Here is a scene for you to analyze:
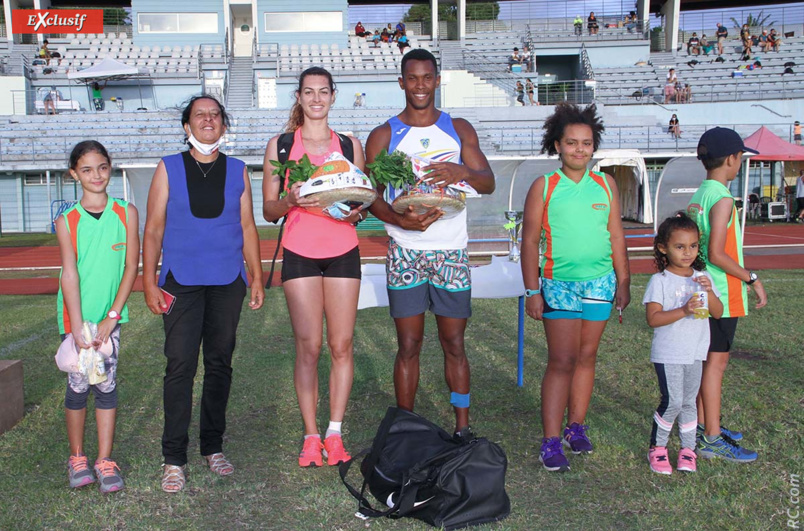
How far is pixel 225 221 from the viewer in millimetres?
3877

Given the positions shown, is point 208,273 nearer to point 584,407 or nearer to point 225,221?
point 225,221

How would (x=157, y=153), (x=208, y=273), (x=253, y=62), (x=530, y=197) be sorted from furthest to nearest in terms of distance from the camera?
(x=253, y=62) → (x=157, y=153) → (x=530, y=197) → (x=208, y=273)

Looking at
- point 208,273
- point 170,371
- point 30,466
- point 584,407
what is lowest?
point 30,466

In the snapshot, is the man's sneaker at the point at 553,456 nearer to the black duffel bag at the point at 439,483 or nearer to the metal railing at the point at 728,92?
the black duffel bag at the point at 439,483

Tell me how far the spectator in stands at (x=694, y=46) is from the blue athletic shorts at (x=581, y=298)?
1514 inches

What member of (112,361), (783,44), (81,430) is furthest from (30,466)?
(783,44)

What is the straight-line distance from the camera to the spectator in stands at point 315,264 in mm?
3883

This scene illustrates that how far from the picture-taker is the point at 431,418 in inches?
193

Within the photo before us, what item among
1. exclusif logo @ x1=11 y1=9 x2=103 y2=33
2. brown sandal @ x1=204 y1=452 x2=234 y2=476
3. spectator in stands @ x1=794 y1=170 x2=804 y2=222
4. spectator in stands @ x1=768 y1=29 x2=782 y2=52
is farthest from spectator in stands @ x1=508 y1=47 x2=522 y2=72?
brown sandal @ x1=204 y1=452 x2=234 y2=476

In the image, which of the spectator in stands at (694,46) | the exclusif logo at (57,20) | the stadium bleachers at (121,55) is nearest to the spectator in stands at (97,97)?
the stadium bleachers at (121,55)

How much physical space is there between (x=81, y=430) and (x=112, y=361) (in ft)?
1.40

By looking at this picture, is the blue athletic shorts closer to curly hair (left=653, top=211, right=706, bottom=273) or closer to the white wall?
curly hair (left=653, top=211, right=706, bottom=273)

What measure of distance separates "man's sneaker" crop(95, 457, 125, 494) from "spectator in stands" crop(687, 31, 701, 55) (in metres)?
40.0

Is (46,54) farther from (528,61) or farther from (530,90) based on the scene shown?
(528,61)
